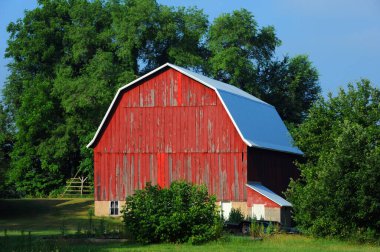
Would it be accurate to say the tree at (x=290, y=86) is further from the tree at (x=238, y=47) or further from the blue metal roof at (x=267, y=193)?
the blue metal roof at (x=267, y=193)

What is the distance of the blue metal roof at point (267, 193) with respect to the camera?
141ft

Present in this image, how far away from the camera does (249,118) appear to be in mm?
47375

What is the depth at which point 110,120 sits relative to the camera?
4650 cm

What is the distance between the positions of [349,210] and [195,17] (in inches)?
1666

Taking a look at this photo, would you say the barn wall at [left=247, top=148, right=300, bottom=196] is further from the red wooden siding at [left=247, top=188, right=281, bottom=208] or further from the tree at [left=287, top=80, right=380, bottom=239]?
the tree at [left=287, top=80, right=380, bottom=239]

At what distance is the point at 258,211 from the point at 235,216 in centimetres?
223

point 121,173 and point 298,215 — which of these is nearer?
point 298,215

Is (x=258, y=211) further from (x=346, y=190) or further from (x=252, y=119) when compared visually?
(x=346, y=190)

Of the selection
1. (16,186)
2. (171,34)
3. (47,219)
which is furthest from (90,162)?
(47,219)

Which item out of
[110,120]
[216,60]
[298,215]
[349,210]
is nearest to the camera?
[349,210]

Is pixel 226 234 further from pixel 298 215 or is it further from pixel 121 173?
pixel 121 173

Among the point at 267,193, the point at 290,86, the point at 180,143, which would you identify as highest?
the point at 290,86

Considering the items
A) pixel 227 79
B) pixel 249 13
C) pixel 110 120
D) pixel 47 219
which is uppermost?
pixel 249 13

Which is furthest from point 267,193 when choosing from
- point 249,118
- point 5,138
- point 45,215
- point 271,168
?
point 5,138
